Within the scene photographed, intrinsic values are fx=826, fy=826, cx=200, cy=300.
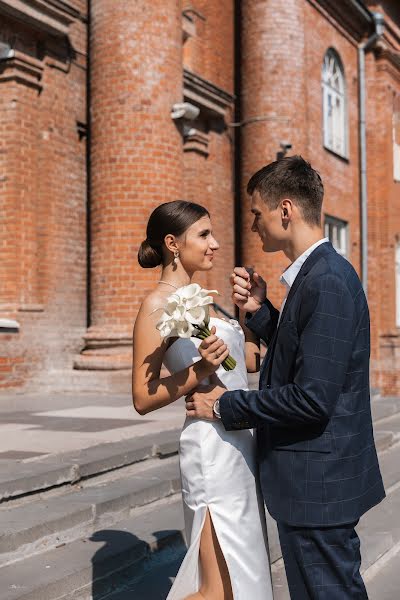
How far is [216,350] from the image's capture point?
2.63 metres

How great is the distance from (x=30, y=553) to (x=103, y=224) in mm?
7285

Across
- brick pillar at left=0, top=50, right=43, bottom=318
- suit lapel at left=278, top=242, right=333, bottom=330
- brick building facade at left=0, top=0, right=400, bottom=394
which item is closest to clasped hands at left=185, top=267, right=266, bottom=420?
suit lapel at left=278, top=242, right=333, bottom=330

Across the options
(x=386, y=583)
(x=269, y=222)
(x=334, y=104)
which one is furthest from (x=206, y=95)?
(x=269, y=222)

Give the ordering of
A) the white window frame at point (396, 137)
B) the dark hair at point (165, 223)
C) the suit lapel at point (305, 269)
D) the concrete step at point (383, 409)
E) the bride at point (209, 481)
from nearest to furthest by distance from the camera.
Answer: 1. the suit lapel at point (305, 269)
2. the bride at point (209, 481)
3. the dark hair at point (165, 223)
4. the concrete step at point (383, 409)
5. the white window frame at point (396, 137)

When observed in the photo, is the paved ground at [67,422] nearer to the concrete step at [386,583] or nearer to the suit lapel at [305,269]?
the concrete step at [386,583]

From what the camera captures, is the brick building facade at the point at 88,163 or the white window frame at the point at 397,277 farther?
the white window frame at the point at 397,277

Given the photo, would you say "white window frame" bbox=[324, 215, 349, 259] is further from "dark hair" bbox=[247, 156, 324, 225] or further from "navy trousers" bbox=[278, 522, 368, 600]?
"navy trousers" bbox=[278, 522, 368, 600]

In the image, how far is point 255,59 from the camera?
14.7 m

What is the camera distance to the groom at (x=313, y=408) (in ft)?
7.70

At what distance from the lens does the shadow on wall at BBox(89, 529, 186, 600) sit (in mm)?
4008

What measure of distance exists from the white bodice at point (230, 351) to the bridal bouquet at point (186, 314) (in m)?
0.18

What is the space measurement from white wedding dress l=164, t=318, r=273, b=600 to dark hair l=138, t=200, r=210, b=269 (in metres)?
0.45

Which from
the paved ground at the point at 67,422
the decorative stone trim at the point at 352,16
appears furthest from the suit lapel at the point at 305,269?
the decorative stone trim at the point at 352,16

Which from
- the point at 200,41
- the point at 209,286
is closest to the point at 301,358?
the point at 209,286
